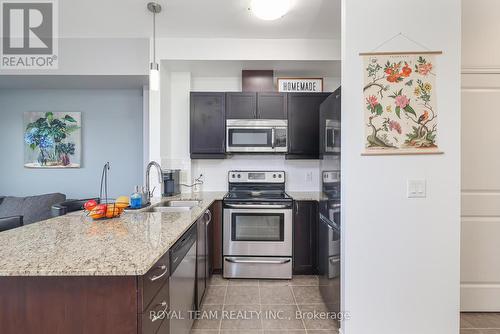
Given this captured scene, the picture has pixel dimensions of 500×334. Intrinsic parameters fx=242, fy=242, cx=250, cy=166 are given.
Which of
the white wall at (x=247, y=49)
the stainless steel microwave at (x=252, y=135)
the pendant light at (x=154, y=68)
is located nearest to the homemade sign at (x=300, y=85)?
the white wall at (x=247, y=49)

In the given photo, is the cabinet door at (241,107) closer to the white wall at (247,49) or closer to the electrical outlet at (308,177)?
the white wall at (247,49)

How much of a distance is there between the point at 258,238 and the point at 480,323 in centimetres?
194

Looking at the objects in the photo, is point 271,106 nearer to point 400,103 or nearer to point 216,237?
point 400,103

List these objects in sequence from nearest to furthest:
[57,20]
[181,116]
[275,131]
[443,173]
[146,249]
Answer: [146,249]
[443,173]
[57,20]
[275,131]
[181,116]

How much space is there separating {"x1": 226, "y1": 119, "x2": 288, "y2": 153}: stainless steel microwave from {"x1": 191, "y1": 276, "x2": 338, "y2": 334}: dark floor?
1.51 meters

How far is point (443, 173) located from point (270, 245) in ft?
5.57

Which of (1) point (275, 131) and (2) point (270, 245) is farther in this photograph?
(1) point (275, 131)

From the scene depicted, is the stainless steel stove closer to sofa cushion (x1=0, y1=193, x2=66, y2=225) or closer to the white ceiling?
the white ceiling

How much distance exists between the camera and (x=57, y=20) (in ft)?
7.98

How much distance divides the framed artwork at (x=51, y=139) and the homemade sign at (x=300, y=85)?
2.81 m

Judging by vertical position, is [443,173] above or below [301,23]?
below

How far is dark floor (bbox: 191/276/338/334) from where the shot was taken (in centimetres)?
188

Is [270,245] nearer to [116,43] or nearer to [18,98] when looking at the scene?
[116,43]

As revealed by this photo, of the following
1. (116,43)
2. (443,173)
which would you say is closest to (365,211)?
(443,173)
